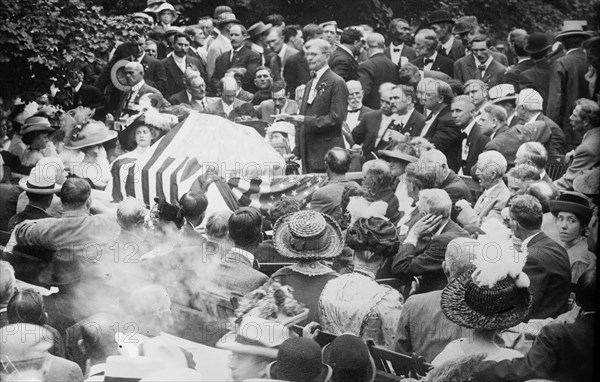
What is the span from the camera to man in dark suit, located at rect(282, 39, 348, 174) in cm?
693

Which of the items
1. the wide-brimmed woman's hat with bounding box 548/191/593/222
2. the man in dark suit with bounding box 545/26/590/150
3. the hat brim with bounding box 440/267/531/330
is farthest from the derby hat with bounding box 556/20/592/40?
the hat brim with bounding box 440/267/531/330

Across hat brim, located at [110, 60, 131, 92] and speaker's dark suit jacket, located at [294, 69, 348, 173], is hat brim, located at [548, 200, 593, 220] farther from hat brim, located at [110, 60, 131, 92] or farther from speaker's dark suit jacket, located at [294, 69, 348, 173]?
hat brim, located at [110, 60, 131, 92]

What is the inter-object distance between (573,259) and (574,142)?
639mm

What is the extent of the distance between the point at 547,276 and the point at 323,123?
1.56 meters

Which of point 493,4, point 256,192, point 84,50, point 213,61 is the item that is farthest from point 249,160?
point 493,4

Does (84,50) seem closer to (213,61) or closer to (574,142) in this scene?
(213,61)

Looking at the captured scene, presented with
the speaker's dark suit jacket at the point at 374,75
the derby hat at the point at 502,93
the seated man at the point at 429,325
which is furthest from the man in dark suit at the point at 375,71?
the seated man at the point at 429,325

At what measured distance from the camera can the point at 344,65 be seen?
7.04 meters

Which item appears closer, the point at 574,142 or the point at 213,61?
the point at 574,142

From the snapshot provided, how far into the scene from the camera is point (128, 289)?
6.82m

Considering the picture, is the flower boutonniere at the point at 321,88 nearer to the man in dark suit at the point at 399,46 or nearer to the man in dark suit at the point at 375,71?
the man in dark suit at the point at 375,71

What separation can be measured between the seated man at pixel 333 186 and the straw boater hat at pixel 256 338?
0.77m

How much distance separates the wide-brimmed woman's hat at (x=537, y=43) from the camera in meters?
6.68

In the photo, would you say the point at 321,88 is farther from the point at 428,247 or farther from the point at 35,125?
the point at 35,125
